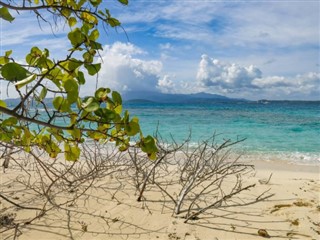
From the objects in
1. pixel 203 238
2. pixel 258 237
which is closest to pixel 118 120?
pixel 203 238

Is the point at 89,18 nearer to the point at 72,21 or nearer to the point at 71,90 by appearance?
the point at 72,21

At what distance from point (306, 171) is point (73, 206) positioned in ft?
20.9

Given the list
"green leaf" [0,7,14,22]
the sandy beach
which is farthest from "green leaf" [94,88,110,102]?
the sandy beach

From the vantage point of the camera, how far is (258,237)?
350cm

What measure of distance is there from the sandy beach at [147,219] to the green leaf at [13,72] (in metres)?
2.21

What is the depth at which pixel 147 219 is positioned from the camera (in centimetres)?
385

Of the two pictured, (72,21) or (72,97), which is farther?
(72,21)

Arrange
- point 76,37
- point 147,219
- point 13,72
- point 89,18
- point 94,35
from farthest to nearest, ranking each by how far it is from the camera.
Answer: point 147,219 → point 89,18 → point 94,35 → point 76,37 → point 13,72

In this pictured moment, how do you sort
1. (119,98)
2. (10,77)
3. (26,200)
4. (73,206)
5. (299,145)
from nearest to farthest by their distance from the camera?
(10,77), (119,98), (73,206), (26,200), (299,145)

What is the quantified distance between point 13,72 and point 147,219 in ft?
10.5

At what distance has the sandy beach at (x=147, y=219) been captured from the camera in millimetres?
3477

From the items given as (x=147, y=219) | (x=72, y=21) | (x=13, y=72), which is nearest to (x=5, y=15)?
(x=72, y=21)

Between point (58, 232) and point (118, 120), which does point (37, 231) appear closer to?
point (58, 232)

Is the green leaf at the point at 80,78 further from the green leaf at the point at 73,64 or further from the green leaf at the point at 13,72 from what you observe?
the green leaf at the point at 13,72
